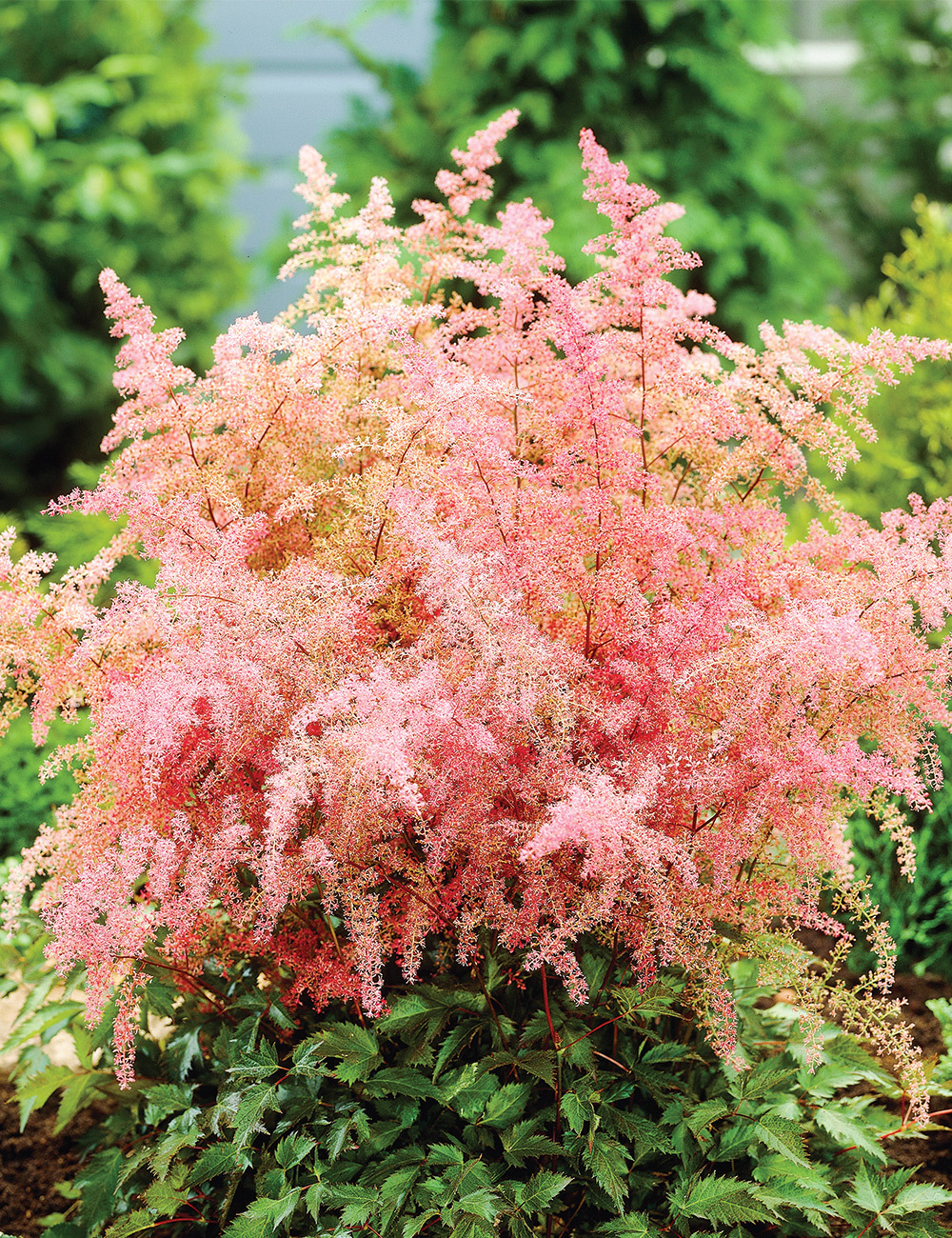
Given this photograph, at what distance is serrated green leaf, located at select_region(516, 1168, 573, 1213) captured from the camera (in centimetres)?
126

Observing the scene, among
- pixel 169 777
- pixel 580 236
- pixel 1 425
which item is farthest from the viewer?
pixel 1 425

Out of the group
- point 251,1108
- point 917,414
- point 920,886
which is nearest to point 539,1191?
point 251,1108

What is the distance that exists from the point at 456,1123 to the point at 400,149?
15.4 feet

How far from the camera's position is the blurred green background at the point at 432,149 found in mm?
4887

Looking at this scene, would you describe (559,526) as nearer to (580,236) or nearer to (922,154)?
(580,236)

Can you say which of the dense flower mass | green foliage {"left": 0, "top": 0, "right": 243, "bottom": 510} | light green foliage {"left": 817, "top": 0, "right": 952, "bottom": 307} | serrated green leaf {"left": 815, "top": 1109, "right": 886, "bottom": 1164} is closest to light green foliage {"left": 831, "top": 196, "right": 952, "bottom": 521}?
the dense flower mass

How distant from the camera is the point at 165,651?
1.45m

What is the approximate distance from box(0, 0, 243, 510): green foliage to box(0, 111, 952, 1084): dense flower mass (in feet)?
14.5

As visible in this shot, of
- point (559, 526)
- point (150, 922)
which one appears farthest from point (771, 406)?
point (150, 922)

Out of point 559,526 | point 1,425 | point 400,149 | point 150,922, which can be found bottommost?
point 150,922

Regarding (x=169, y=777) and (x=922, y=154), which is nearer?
(x=169, y=777)

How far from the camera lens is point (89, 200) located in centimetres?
519

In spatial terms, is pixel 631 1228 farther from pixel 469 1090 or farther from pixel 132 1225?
pixel 132 1225

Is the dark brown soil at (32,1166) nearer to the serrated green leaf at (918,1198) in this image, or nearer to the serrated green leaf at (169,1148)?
the serrated green leaf at (169,1148)
